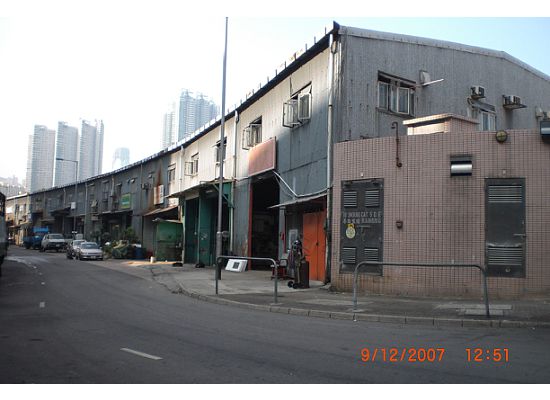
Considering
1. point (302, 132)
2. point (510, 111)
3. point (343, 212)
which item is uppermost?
point (510, 111)

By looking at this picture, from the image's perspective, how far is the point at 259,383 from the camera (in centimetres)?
553

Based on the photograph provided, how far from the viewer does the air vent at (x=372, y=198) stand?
14.6 metres

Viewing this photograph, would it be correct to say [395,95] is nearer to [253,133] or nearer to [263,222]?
[253,133]

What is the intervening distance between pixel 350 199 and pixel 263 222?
11.0 meters

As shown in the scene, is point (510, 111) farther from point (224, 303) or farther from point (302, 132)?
point (224, 303)

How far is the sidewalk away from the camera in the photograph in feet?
32.2

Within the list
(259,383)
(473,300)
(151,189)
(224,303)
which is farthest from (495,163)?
(151,189)

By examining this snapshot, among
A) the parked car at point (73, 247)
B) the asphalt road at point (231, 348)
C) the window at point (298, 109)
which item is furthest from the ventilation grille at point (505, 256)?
the parked car at point (73, 247)

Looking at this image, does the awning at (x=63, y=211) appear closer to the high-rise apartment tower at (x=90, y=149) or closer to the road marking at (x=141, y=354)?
the high-rise apartment tower at (x=90, y=149)

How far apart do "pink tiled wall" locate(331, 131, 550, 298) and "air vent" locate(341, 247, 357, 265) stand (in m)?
0.46

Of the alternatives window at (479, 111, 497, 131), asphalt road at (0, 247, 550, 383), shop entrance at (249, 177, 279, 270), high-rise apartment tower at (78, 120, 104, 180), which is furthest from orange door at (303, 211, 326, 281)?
high-rise apartment tower at (78, 120, 104, 180)

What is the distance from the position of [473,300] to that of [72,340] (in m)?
9.59

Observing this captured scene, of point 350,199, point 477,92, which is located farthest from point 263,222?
point 477,92

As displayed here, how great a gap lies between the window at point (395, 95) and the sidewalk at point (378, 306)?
6824mm
